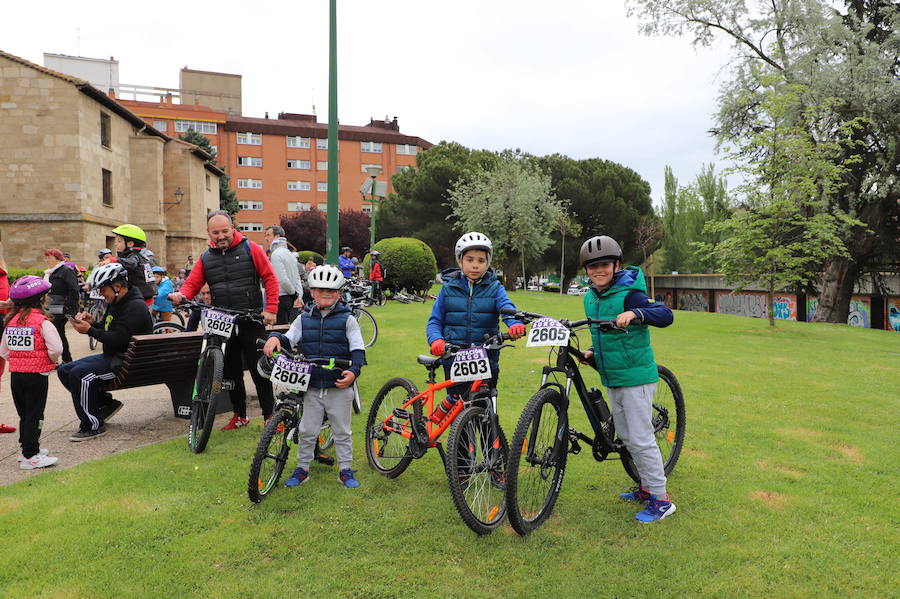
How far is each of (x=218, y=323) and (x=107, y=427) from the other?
1875 millimetres

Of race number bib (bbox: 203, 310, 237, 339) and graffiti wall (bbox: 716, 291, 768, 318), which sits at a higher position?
race number bib (bbox: 203, 310, 237, 339)

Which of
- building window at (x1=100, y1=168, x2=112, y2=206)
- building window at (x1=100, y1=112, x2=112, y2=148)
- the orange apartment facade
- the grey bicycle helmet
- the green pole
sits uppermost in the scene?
the orange apartment facade

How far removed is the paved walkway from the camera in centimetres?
514

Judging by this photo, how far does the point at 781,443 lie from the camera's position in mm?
5684

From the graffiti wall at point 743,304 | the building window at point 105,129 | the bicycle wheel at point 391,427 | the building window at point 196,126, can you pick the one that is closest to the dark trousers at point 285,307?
the bicycle wheel at point 391,427

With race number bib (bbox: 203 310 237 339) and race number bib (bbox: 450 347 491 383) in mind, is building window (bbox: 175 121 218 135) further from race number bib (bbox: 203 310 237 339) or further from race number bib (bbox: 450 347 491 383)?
race number bib (bbox: 450 347 491 383)

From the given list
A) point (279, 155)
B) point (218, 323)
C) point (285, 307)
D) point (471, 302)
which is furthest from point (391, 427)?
point (279, 155)

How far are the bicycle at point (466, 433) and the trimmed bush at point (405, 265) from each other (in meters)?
21.0

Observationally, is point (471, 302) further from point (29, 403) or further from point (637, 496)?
point (29, 403)

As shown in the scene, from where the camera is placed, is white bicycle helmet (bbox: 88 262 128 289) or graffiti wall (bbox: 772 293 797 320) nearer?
white bicycle helmet (bbox: 88 262 128 289)

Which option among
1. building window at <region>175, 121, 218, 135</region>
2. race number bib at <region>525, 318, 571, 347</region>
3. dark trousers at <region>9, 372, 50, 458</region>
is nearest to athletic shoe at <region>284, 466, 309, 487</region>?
race number bib at <region>525, 318, 571, 347</region>

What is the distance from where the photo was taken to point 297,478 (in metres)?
4.45

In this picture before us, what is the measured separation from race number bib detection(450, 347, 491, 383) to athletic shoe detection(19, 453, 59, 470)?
345 centimetres

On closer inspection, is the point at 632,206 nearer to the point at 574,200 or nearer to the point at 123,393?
the point at 574,200
